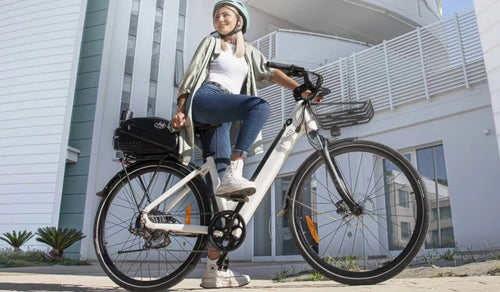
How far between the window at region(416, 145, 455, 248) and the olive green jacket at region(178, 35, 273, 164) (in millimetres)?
5633

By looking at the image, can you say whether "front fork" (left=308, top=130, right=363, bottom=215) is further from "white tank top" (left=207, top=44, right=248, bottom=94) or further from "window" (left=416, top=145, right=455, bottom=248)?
"window" (left=416, top=145, right=455, bottom=248)

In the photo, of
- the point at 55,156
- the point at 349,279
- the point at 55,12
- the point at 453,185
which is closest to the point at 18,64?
the point at 55,12

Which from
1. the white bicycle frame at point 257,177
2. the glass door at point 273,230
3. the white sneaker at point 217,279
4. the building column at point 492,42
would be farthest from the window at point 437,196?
the white sneaker at point 217,279

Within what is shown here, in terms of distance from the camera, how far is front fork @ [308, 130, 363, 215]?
79.9 inches

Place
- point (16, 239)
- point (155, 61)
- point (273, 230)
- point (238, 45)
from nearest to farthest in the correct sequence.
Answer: point (238, 45), point (16, 239), point (273, 230), point (155, 61)

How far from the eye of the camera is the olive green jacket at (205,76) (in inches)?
85.7

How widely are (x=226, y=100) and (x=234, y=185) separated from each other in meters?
0.47

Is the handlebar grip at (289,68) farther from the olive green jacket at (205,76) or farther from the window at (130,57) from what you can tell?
the window at (130,57)

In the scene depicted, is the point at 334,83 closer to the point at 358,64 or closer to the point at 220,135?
the point at 358,64

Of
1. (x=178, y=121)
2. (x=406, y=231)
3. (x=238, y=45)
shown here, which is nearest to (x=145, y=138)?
(x=178, y=121)

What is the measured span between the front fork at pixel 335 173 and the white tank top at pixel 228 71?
1.75 feet

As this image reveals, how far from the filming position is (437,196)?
7.74 meters

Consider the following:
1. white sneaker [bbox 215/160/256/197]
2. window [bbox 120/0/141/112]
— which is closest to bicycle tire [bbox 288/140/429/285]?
white sneaker [bbox 215/160/256/197]

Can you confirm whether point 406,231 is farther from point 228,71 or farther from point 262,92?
point 262,92
